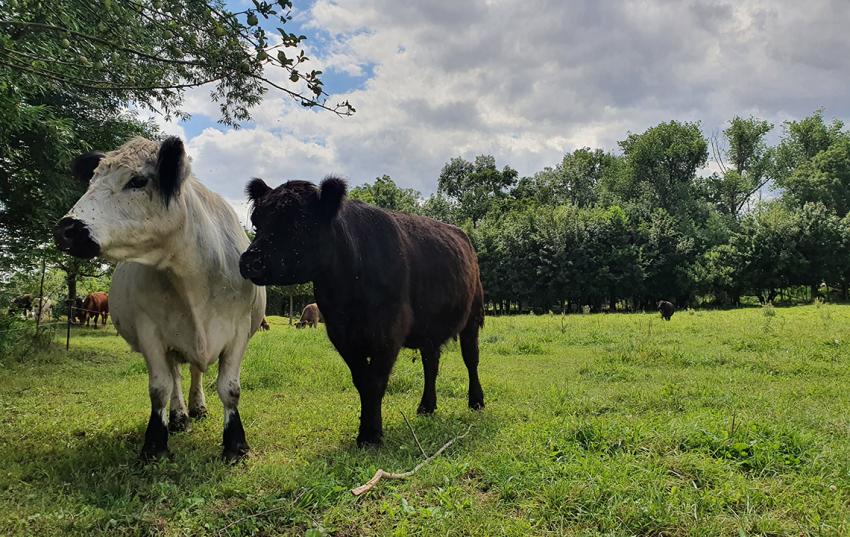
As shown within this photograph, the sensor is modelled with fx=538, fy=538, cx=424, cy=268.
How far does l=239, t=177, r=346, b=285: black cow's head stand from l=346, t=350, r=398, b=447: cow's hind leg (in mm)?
964

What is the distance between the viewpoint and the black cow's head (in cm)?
425

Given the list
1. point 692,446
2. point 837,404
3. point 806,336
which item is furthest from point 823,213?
point 692,446

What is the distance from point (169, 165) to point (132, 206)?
1.29ft

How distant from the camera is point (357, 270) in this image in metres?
4.74

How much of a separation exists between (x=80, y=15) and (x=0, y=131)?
7.95ft

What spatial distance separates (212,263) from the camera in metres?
4.37

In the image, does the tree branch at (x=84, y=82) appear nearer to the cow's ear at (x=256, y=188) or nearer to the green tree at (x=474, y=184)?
the cow's ear at (x=256, y=188)

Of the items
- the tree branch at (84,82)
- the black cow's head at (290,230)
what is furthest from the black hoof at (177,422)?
the tree branch at (84,82)

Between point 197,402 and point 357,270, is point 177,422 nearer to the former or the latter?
point 197,402

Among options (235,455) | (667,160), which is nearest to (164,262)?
(235,455)

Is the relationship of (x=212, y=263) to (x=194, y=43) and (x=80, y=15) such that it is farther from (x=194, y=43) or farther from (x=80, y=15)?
(x=80, y=15)

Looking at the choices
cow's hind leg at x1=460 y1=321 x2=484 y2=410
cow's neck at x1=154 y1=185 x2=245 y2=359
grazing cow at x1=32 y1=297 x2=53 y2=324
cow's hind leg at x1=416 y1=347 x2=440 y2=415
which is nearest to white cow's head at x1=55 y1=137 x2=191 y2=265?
cow's neck at x1=154 y1=185 x2=245 y2=359

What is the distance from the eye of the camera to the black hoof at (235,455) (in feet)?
14.0

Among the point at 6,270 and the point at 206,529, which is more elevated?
the point at 6,270
